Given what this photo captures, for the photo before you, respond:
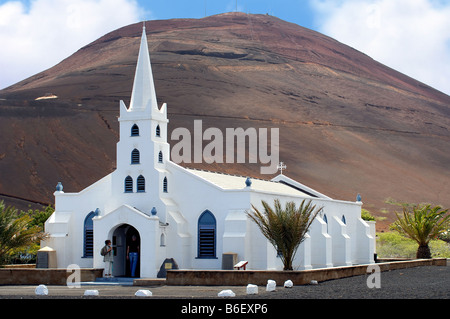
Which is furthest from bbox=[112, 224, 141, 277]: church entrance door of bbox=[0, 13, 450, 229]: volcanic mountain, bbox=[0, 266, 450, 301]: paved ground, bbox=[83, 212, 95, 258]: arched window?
bbox=[0, 13, 450, 229]: volcanic mountain

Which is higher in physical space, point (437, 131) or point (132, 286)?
point (437, 131)

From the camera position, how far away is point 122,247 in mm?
34062

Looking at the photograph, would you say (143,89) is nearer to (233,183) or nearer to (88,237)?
(233,183)

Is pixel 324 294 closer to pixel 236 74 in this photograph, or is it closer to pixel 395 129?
pixel 395 129

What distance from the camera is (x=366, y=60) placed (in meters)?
169

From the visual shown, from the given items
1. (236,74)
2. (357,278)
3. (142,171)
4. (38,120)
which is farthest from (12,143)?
(357,278)

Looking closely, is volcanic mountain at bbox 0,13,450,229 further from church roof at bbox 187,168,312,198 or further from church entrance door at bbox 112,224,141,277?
church entrance door at bbox 112,224,141,277

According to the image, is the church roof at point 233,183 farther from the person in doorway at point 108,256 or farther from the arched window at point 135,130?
the person in doorway at point 108,256

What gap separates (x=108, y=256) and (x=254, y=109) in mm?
85259

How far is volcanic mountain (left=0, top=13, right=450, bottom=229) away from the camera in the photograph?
9169 cm

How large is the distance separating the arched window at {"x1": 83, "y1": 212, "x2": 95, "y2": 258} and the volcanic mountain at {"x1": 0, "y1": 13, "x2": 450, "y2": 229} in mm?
46016

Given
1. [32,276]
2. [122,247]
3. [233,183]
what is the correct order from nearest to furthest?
1. [32,276]
2. [122,247]
3. [233,183]

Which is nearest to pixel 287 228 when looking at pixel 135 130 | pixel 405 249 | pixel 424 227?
pixel 135 130

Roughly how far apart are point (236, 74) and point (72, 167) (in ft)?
172
